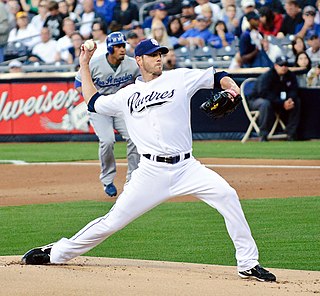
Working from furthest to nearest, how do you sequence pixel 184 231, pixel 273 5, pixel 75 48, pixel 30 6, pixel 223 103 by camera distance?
pixel 30 6, pixel 75 48, pixel 273 5, pixel 184 231, pixel 223 103

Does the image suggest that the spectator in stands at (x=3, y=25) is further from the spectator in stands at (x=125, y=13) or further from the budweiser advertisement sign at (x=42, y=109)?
the budweiser advertisement sign at (x=42, y=109)

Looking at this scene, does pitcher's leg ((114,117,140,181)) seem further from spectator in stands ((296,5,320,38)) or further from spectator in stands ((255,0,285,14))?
spectator in stands ((255,0,285,14))

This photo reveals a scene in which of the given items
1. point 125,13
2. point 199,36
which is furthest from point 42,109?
point 199,36

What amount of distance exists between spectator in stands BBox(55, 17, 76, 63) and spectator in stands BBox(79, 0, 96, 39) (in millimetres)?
256

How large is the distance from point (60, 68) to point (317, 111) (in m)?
5.96

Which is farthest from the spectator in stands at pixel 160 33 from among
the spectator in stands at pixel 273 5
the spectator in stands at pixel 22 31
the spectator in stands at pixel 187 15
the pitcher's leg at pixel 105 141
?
the pitcher's leg at pixel 105 141

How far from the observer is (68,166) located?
15.6 m

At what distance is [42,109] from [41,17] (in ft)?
12.5

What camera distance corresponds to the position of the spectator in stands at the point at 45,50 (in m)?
22.4

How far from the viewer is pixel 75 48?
70.8 feet

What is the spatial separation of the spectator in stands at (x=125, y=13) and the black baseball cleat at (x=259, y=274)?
16007mm

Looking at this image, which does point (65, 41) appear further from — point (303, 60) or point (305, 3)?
point (303, 60)

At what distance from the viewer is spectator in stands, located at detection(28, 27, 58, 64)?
22.4 metres

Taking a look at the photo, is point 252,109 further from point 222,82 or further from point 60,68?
point 222,82
